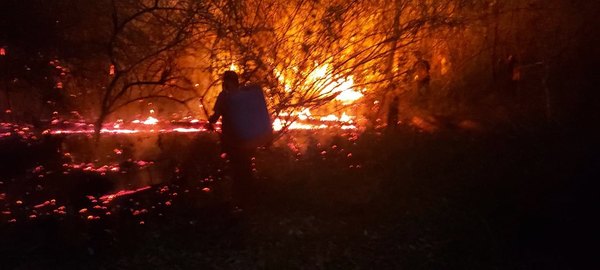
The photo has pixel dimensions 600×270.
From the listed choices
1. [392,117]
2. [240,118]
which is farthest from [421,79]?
[240,118]

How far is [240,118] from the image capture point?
630cm

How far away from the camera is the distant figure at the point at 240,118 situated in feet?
20.6

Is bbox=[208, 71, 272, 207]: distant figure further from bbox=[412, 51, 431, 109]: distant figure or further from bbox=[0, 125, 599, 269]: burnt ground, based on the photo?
bbox=[412, 51, 431, 109]: distant figure

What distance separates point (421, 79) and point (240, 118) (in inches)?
173

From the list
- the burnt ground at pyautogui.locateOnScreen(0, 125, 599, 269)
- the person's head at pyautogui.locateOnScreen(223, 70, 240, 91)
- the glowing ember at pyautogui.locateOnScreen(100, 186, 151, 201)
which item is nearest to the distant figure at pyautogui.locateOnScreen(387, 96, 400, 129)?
the burnt ground at pyautogui.locateOnScreen(0, 125, 599, 269)

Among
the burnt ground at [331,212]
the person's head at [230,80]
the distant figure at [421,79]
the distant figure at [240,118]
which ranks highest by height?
the distant figure at [421,79]

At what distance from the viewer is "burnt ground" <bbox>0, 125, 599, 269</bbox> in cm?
535

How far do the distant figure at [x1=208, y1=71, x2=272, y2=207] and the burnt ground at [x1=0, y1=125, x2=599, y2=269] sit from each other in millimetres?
686

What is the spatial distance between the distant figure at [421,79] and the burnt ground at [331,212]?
1333 millimetres

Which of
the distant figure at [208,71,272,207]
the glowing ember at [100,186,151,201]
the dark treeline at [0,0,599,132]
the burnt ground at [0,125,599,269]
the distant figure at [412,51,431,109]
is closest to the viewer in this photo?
the burnt ground at [0,125,599,269]

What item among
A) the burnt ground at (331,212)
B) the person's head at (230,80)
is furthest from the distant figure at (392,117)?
the person's head at (230,80)

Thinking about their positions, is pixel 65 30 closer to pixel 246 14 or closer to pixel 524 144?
pixel 246 14

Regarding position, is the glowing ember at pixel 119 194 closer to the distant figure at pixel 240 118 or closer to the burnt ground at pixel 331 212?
the burnt ground at pixel 331 212

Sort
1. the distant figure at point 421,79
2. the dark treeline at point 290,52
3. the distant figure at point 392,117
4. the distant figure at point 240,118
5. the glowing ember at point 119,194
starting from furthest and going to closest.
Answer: the distant figure at point 392,117 < the distant figure at point 421,79 < the dark treeline at point 290,52 < the glowing ember at point 119,194 < the distant figure at point 240,118
